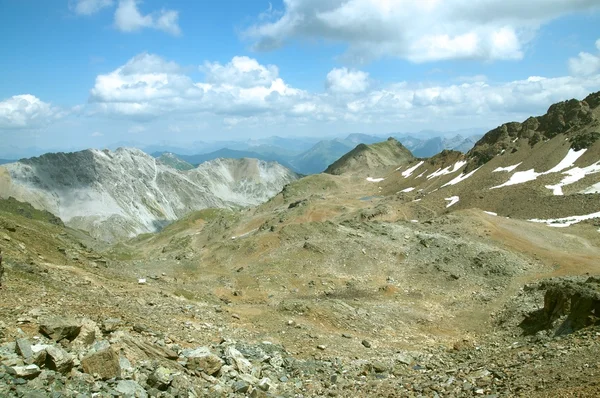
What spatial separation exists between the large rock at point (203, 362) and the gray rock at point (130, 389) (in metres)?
2.65

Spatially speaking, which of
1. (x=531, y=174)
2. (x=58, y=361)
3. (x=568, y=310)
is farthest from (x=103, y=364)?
(x=531, y=174)

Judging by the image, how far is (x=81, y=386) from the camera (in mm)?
10195

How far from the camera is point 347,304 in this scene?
90.7ft

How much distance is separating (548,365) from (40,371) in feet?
50.0

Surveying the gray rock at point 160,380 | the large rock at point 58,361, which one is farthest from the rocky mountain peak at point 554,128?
the large rock at point 58,361

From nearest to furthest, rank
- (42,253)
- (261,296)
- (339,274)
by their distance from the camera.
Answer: (42,253) → (261,296) → (339,274)

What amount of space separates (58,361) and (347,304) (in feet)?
64.3

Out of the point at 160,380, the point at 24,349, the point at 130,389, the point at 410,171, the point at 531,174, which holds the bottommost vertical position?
the point at 160,380

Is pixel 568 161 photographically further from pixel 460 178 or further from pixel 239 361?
pixel 239 361

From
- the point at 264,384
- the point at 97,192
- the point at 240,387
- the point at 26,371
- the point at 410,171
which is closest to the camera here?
the point at 26,371

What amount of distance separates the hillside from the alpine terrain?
277 feet

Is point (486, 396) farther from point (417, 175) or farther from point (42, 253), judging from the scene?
point (417, 175)

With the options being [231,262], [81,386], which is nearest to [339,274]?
[231,262]

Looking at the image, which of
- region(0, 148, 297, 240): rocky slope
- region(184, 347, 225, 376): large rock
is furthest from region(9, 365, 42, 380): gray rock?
region(0, 148, 297, 240): rocky slope
